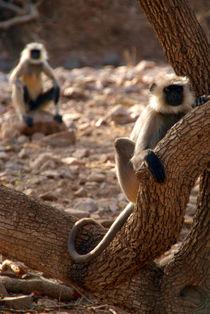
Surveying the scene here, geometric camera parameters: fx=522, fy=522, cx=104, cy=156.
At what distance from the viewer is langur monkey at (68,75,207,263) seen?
140 inches

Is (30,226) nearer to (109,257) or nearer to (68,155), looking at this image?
(109,257)

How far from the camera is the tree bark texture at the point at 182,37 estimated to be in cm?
361

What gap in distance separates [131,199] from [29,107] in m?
5.50

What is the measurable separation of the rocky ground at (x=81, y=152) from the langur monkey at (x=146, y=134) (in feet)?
1.71

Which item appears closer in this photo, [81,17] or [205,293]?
[205,293]

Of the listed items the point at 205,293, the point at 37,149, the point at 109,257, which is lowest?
the point at 37,149

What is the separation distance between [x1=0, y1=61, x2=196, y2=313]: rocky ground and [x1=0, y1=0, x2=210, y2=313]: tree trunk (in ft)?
1.47

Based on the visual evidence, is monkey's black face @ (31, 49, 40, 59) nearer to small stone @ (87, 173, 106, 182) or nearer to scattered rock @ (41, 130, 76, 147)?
scattered rock @ (41, 130, 76, 147)

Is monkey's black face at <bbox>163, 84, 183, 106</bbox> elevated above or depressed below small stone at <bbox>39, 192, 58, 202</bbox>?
above

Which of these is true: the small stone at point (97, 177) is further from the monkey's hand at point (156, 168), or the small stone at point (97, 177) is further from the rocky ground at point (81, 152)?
the monkey's hand at point (156, 168)

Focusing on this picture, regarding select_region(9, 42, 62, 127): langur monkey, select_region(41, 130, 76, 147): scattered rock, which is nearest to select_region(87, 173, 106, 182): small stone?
select_region(41, 130, 76, 147): scattered rock

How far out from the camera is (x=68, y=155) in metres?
7.41

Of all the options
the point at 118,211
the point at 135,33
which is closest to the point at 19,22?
the point at 135,33

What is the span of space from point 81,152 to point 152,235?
4279 mm
